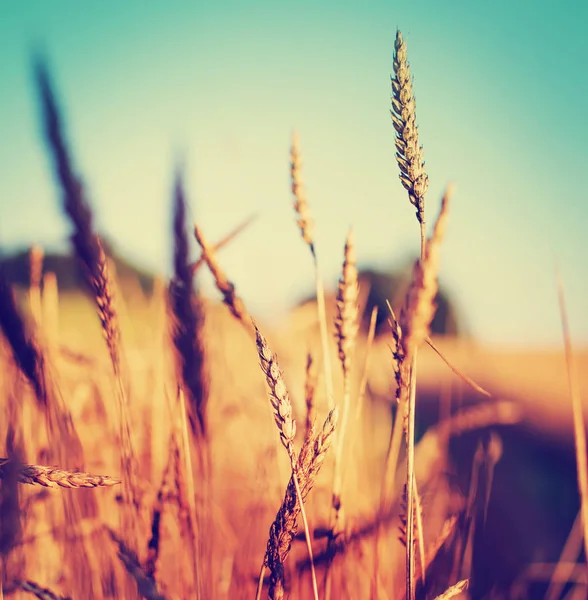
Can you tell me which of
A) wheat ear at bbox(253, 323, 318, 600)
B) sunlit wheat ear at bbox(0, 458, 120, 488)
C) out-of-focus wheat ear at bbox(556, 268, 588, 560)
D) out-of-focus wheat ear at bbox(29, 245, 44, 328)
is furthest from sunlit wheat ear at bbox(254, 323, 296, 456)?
out-of-focus wheat ear at bbox(29, 245, 44, 328)

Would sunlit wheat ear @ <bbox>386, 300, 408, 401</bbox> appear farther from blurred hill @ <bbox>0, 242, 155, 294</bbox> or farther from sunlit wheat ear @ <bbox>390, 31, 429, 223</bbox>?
blurred hill @ <bbox>0, 242, 155, 294</bbox>

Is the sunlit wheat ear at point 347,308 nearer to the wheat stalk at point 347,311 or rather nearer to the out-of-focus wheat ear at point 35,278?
the wheat stalk at point 347,311

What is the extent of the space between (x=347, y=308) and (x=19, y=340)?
0.30 metres

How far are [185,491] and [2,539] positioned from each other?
0.50 feet

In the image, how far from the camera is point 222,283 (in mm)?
420

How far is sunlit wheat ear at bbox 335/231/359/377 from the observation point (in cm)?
38

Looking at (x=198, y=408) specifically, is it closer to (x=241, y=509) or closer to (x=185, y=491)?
(x=185, y=491)

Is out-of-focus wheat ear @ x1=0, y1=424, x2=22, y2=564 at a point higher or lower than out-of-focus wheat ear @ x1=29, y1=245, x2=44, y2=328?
lower

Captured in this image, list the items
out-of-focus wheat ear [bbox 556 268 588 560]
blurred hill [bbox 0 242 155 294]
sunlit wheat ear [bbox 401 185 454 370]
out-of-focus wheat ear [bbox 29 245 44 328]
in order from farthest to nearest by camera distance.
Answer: out-of-focus wheat ear [bbox 29 245 44 328], blurred hill [bbox 0 242 155 294], out-of-focus wheat ear [bbox 556 268 588 560], sunlit wheat ear [bbox 401 185 454 370]

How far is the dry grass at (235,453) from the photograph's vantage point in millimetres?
311

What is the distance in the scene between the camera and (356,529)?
0.53 metres

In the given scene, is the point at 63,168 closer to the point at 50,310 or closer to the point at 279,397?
the point at 279,397

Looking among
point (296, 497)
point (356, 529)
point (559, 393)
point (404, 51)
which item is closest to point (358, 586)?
point (356, 529)

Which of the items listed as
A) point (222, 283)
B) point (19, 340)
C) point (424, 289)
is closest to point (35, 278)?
point (19, 340)
